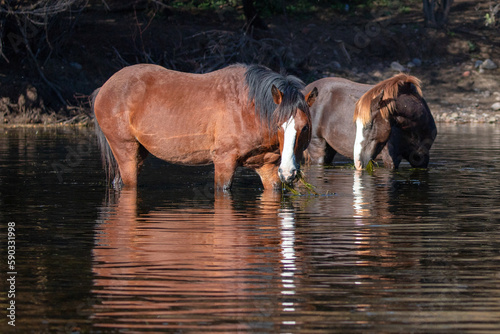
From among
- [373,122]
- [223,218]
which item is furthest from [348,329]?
[373,122]

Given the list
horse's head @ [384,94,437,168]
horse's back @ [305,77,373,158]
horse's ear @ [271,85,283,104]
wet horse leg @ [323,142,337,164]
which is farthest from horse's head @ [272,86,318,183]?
wet horse leg @ [323,142,337,164]

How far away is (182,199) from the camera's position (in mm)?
8047

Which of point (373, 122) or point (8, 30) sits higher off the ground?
point (8, 30)

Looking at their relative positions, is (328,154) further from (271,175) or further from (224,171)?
(224,171)

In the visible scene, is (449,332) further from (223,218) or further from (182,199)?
(182,199)

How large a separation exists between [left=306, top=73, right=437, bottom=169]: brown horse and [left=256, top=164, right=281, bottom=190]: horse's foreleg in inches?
95.5

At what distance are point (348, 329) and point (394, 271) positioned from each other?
121 cm

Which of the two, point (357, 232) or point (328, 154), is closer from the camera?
point (357, 232)

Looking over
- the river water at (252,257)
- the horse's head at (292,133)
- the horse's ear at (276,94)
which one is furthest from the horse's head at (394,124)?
the horse's ear at (276,94)

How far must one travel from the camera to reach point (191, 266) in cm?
483

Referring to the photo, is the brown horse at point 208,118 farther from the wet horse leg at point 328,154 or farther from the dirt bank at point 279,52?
the dirt bank at point 279,52

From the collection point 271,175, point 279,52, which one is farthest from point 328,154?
point 279,52

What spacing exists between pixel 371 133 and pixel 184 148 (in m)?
3.34

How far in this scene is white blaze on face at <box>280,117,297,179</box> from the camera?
23.5 feet
